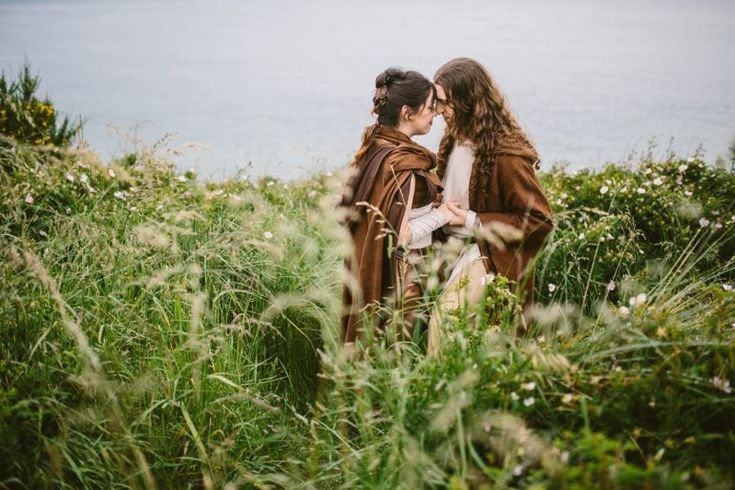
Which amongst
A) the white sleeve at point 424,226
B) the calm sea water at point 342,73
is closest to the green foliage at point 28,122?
the calm sea water at point 342,73

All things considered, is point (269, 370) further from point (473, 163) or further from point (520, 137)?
point (520, 137)

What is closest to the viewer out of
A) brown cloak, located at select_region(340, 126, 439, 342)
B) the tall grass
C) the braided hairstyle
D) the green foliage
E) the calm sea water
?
the tall grass

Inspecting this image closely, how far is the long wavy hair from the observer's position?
356cm

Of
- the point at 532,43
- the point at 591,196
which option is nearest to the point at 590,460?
the point at 591,196

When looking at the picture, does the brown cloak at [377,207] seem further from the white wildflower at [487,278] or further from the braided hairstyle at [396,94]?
the white wildflower at [487,278]

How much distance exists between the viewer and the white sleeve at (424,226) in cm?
325

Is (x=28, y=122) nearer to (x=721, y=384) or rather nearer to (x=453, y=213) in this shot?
(x=453, y=213)

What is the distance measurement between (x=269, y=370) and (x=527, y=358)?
1789 mm

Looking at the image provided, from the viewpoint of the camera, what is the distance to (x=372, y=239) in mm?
3223

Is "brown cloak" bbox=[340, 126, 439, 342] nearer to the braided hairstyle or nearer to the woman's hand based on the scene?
the braided hairstyle

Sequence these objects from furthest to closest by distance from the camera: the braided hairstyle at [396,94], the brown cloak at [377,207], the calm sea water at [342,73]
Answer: the calm sea water at [342,73] < the braided hairstyle at [396,94] < the brown cloak at [377,207]

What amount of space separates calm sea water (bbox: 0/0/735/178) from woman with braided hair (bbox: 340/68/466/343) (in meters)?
1.33

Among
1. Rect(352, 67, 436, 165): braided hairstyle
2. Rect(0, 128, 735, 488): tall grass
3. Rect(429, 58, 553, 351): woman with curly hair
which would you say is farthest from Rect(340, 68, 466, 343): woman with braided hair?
Rect(0, 128, 735, 488): tall grass

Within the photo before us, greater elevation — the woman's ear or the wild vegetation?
the woman's ear
